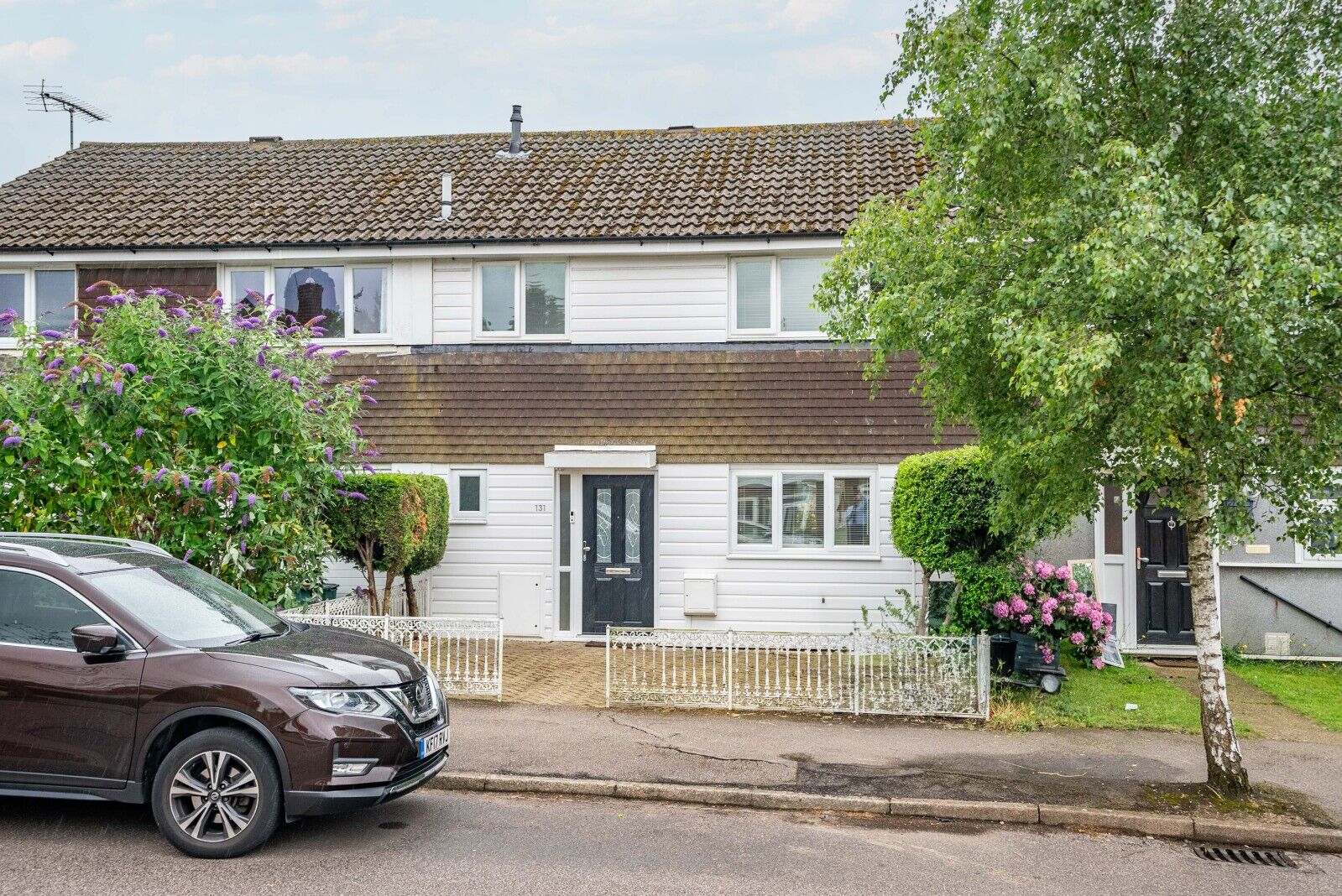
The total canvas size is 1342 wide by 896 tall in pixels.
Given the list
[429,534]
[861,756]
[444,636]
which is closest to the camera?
[861,756]

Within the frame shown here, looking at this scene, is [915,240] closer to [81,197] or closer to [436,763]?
[436,763]

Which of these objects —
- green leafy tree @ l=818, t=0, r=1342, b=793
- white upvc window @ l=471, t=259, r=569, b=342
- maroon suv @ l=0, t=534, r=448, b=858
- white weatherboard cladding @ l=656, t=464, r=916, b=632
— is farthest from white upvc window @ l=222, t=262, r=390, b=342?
maroon suv @ l=0, t=534, r=448, b=858

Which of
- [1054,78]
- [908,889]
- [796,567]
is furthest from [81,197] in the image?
[908,889]

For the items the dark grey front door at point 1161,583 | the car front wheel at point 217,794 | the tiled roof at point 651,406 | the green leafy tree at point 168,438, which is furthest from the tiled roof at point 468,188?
the car front wheel at point 217,794

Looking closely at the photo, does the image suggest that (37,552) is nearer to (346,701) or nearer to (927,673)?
(346,701)

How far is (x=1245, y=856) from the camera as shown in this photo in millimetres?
6500

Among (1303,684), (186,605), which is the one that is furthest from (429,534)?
(1303,684)

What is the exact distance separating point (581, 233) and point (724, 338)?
7.63ft

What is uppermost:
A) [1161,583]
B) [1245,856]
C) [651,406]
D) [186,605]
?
[651,406]

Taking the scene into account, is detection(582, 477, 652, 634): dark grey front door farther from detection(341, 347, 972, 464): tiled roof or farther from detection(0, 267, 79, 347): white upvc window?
detection(0, 267, 79, 347): white upvc window

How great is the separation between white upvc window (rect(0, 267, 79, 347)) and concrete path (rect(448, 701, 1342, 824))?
31.8ft

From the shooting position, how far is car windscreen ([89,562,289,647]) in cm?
617

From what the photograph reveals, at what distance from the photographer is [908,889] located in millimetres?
A: 5617

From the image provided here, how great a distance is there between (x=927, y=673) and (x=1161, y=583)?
5.29 m
